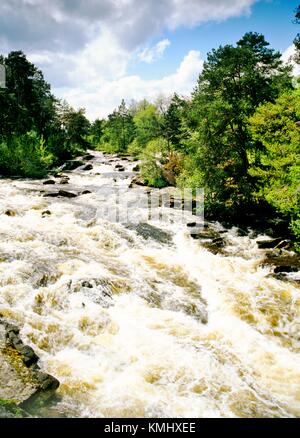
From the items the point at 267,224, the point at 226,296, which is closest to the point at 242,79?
the point at 267,224

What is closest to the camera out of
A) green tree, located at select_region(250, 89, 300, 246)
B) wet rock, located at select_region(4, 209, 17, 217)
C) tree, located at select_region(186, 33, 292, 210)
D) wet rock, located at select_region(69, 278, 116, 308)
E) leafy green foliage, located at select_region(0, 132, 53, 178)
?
wet rock, located at select_region(69, 278, 116, 308)

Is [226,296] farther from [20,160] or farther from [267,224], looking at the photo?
[20,160]

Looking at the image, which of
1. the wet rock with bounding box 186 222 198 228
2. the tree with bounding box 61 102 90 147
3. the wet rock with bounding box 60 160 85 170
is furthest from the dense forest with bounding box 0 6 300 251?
the tree with bounding box 61 102 90 147

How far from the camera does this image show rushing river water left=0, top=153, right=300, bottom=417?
6.96 metres

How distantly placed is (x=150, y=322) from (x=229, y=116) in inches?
624

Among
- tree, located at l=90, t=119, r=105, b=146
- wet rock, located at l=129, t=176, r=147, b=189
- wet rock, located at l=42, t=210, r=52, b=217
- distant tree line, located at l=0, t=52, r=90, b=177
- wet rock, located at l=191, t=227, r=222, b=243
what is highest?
tree, located at l=90, t=119, r=105, b=146

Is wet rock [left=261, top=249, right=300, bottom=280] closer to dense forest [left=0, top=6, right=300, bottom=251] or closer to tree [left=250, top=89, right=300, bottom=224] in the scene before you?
dense forest [left=0, top=6, right=300, bottom=251]

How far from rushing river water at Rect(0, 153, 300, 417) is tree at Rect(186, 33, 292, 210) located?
6.04 meters

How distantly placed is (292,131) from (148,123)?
38.1 meters

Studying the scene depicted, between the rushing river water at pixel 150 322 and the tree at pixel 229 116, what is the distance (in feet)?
19.8

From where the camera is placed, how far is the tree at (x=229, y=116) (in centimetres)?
2075

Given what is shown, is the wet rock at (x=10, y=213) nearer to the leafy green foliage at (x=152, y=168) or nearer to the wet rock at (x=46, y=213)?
the wet rock at (x=46, y=213)

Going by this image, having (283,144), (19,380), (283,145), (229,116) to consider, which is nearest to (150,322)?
(19,380)

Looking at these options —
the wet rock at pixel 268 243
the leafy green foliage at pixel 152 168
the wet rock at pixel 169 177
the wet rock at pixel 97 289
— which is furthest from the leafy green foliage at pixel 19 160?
the wet rock at pixel 97 289
